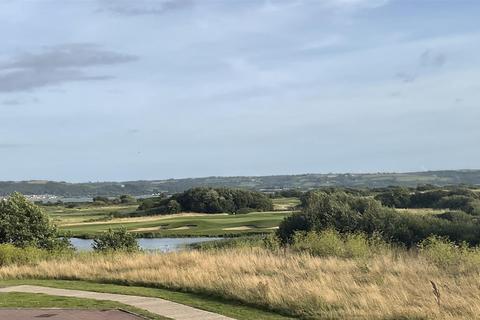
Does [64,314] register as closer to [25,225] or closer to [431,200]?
[25,225]

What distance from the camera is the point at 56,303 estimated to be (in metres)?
13.2

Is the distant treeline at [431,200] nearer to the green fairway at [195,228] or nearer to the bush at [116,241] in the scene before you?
the green fairway at [195,228]

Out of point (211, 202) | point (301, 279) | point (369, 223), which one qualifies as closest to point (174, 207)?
point (211, 202)

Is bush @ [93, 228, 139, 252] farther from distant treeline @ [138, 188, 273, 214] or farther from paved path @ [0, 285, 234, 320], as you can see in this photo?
distant treeline @ [138, 188, 273, 214]

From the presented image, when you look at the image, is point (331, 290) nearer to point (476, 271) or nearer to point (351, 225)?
point (476, 271)

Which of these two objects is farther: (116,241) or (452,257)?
(116,241)

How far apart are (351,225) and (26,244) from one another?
→ 15.4 m

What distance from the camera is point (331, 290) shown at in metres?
12.4

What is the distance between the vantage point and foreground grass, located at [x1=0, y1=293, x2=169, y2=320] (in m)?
12.5

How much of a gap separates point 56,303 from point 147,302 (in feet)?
6.38

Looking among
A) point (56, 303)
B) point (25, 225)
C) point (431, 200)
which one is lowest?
point (431, 200)

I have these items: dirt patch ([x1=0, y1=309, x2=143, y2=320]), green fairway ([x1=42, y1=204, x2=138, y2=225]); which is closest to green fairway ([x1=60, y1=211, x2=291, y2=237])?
green fairway ([x1=42, y1=204, x2=138, y2=225])

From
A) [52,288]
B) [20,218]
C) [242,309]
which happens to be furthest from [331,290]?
[20,218]

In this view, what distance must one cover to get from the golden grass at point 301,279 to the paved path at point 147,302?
4.47 feet
